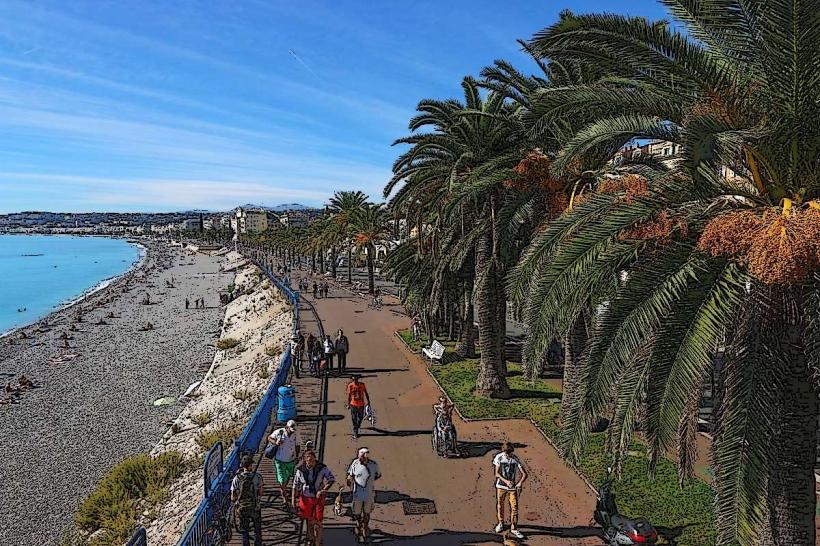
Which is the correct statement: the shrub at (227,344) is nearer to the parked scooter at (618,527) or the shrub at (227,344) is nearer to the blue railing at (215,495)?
the blue railing at (215,495)

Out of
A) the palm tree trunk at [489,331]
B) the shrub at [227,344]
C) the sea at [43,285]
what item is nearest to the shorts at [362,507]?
the palm tree trunk at [489,331]

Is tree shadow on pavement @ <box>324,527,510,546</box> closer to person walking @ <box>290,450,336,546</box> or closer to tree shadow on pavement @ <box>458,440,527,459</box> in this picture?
person walking @ <box>290,450,336,546</box>

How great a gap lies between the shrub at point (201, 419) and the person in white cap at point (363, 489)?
1199cm

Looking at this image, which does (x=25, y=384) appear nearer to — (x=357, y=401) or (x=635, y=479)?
(x=357, y=401)

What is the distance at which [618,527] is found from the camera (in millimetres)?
7895

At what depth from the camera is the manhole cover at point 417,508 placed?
9.43 meters

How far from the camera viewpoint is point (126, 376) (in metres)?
31.7

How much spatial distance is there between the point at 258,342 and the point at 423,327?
10.7 meters

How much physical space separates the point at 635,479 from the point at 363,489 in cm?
496

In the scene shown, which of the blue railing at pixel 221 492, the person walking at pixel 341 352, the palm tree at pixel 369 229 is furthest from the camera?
the palm tree at pixel 369 229

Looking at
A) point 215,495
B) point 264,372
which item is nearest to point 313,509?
point 215,495

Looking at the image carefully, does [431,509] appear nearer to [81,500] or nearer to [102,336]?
[81,500]

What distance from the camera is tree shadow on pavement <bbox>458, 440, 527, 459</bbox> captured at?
11863 millimetres

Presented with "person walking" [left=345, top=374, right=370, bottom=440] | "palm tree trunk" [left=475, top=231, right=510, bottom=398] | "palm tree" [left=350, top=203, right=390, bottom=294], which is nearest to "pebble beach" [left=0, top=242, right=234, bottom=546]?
"person walking" [left=345, top=374, right=370, bottom=440]
